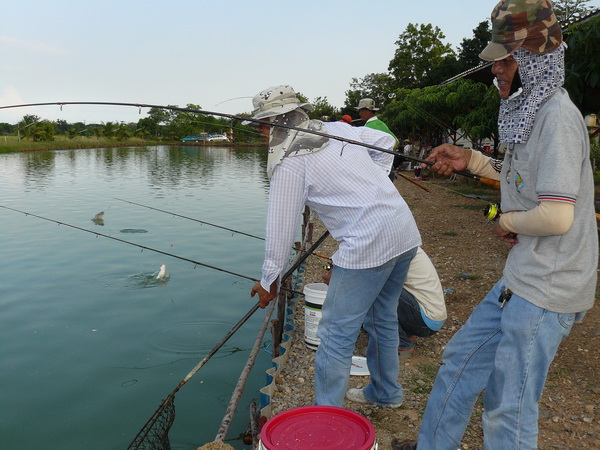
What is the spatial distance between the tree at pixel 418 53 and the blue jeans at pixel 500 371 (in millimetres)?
53322

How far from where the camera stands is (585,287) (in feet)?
6.50

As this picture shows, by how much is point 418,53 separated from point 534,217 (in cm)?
5557

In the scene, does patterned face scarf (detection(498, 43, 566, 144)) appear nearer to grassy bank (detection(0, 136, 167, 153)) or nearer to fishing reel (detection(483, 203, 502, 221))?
fishing reel (detection(483, 203, 502, 221))

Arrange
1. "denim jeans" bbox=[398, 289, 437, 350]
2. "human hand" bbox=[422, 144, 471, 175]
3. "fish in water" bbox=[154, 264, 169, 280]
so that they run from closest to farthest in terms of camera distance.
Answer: "human hand" bbox=[422, 144, 471, 175] < "denim jeans" bbox=[398, 289, 437, 350] < "fish in water" bbox=[154, 264, 169, 280]

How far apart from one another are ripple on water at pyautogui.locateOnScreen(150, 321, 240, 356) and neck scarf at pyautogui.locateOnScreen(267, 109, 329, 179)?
14.0 feet

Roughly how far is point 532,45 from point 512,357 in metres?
1.19

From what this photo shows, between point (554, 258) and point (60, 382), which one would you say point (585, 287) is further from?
point (60, 382)

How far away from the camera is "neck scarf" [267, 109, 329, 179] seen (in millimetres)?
2660

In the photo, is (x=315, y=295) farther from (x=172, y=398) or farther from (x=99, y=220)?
(x=99, y=220)

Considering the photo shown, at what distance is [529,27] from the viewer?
6.41 feet

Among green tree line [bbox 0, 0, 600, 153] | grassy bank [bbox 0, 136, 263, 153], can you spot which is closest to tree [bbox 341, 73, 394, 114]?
green tree line [bbox 0, 0, 600, 153]

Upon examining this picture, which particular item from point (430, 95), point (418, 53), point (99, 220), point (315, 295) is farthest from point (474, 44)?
point (315, 295)

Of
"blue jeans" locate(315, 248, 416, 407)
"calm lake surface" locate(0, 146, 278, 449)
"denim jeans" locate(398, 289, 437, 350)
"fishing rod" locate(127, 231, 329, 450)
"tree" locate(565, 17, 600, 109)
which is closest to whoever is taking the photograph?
"blue jeans" locate(315, 248, 416, 407)

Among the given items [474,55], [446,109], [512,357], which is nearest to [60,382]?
[512,357]
